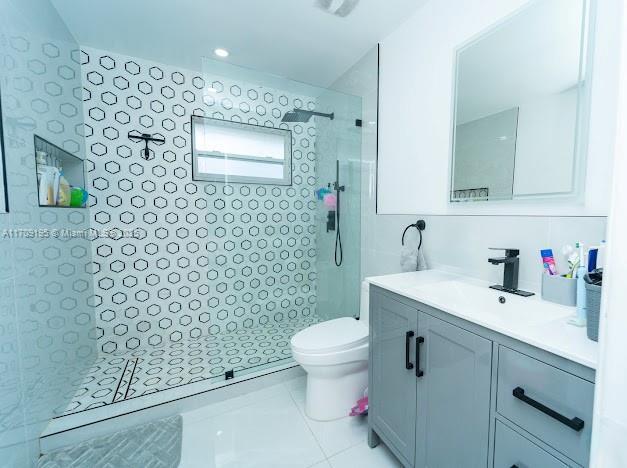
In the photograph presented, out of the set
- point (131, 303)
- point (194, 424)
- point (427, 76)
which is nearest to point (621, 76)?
point (427, 76)

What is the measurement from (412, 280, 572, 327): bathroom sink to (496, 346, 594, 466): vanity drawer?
0.39 ft

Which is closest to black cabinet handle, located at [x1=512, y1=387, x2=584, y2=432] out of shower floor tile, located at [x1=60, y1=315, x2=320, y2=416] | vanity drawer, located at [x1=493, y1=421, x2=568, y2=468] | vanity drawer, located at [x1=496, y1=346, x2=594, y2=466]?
vanity drawer, located at [x1=496, y1=346, x2=594, y2=466]

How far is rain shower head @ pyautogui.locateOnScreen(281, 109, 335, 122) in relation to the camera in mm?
2182

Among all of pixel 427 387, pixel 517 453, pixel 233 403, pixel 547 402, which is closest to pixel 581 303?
pixel 547 402

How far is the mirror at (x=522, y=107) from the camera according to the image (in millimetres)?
1022

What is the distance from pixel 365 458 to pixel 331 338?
583 millimetres

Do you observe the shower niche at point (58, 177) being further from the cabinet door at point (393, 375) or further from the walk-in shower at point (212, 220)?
the cabinet door at point (393, 375)

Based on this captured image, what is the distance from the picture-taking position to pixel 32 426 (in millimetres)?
1282

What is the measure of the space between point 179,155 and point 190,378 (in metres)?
1.76

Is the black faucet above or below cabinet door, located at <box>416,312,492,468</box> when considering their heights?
above

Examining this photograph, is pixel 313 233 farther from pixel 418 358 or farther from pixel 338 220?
pixel 418 358

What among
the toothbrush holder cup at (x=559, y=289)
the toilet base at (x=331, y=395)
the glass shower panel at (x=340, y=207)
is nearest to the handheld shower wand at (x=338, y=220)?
the glass shower panel at (x=340, y=207)

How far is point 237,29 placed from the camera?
6.04ft

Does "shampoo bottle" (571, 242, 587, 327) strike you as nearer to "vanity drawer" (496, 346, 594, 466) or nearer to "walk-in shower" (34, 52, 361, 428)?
"vanity drawer" (496, 346, 594, 466)
